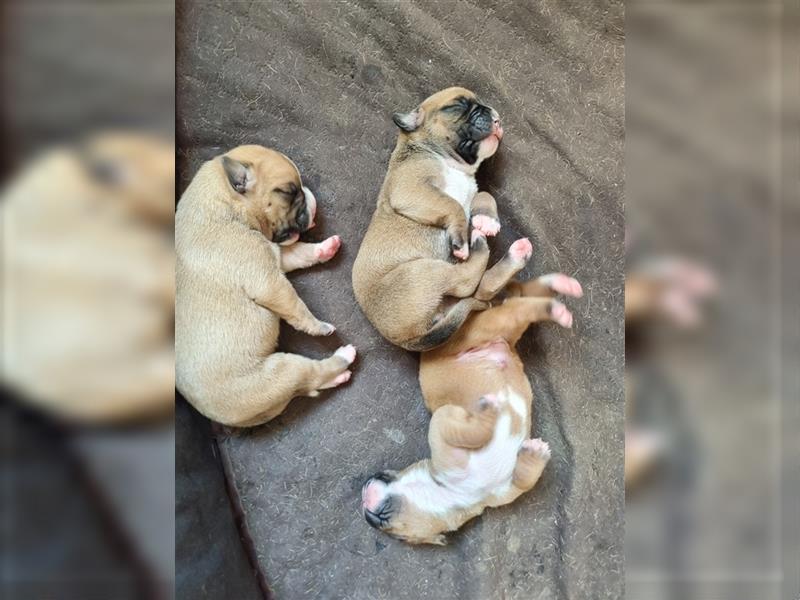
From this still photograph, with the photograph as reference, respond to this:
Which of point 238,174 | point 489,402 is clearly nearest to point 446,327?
point 489,402

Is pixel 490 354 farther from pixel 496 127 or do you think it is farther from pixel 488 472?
pixel 496 127

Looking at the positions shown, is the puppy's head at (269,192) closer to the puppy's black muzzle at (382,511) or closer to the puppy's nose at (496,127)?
the puppy's nose at (496,127)

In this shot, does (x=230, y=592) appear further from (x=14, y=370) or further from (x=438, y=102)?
(x=438, y=102)

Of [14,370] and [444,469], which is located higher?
[14,370]

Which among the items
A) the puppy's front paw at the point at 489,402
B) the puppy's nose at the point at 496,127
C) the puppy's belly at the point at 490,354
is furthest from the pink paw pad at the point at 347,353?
the puppy's nose at the point at 496,127

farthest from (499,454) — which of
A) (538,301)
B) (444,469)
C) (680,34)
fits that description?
(680,34)

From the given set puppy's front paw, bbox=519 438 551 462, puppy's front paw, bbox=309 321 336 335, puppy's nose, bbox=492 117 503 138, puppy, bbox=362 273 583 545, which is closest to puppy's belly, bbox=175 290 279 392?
puppy's front paw, bbox=309 321 336 335
